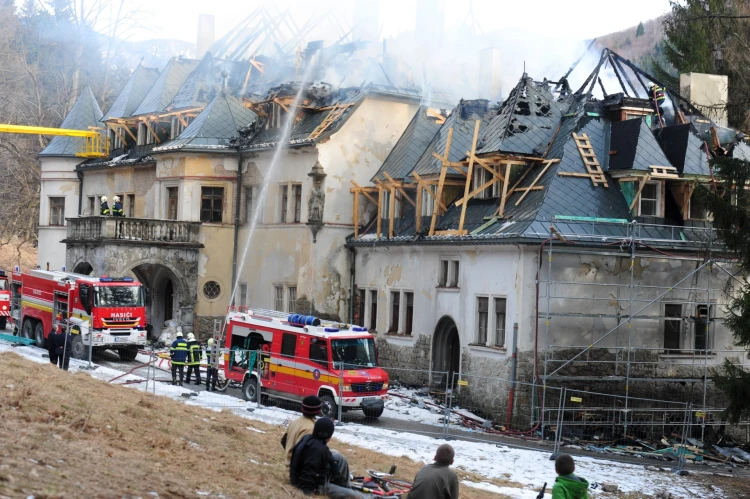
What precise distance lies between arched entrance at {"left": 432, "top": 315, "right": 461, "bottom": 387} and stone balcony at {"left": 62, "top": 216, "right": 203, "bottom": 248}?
13084 mm

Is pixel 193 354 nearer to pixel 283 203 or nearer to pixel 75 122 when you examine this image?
pixel 283 203

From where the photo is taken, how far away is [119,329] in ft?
112

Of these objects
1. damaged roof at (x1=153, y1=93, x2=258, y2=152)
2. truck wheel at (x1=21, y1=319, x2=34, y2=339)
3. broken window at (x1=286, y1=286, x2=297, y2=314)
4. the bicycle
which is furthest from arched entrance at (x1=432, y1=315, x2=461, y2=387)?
the bicycle

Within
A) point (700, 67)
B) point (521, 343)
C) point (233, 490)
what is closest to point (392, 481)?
point (233, 490)

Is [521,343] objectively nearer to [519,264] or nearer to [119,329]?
[519,264]

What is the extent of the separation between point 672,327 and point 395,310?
9960 millimetres

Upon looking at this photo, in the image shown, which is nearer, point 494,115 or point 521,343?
point 521,343

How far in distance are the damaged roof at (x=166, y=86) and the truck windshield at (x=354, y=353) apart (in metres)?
24.5

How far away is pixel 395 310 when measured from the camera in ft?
122

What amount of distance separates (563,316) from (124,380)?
40.5ft

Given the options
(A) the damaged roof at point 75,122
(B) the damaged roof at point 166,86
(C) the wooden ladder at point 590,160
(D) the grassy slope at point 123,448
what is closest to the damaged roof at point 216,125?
(B) the damaged roof at point 166,86

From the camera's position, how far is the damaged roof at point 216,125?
43.6m

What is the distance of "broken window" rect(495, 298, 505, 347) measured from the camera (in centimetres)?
3053

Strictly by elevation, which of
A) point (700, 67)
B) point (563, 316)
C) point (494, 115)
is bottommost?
point (563, 316)
